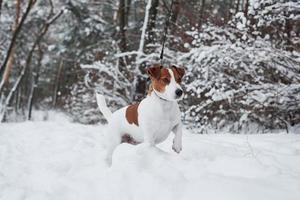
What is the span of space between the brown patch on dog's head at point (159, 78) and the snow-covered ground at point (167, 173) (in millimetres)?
582

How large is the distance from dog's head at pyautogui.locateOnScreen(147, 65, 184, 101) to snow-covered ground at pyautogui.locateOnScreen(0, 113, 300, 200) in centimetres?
52

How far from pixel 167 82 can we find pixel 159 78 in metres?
0.10

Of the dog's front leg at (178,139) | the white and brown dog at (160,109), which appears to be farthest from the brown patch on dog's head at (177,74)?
the dog's front leg at (178,139)

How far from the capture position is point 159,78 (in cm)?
411

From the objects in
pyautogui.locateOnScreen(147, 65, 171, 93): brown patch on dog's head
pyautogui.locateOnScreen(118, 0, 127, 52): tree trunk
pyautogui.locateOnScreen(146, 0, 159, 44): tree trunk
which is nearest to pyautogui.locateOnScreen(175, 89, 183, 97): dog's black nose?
pyautogui.locateOnScreen(147, 65, 171, 93): brown patch on dog's head

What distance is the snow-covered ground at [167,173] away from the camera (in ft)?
10.1

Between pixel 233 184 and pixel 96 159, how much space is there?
281cm

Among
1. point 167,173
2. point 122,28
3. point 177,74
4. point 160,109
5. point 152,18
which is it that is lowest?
point 167,173

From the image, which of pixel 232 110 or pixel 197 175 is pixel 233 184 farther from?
pixel 232 110

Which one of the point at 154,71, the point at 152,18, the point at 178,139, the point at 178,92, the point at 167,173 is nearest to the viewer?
the point at 167,173

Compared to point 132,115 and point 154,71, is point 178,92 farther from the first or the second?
point 132,115

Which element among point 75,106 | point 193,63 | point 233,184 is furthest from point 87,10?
point 233,184

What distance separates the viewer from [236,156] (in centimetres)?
409

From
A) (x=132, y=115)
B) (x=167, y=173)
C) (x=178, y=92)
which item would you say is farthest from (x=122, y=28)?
(x=167, y=173)
